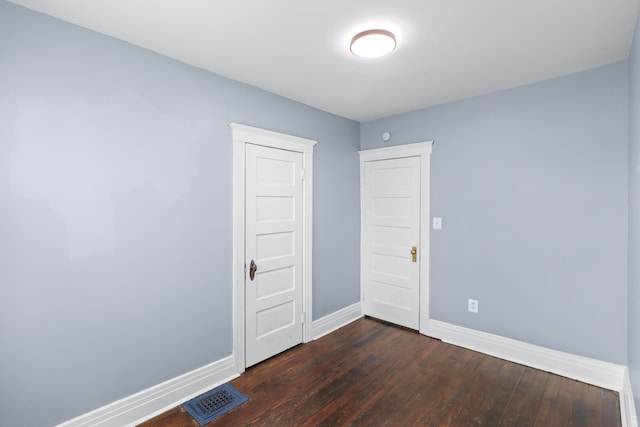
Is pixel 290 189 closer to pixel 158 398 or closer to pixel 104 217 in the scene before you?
pixel 104 217

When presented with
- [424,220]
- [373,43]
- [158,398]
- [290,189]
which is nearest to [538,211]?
[424,220]

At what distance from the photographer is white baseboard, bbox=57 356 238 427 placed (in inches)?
75.9

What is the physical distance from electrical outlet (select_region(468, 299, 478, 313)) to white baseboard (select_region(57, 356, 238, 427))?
7.71ft

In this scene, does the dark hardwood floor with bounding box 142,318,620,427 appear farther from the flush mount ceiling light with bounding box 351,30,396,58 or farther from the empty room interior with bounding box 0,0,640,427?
the flush mount ceiling light with bounding box 351,30,396,58

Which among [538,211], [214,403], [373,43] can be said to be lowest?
[214,403]

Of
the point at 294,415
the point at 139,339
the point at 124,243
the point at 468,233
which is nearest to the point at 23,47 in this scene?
the point at 124,243

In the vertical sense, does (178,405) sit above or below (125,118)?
below

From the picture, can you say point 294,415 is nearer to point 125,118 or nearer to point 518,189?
point 125,118

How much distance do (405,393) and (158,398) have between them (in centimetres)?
183

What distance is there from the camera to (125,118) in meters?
2.05

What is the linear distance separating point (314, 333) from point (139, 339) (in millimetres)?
1789

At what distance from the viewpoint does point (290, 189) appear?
3131 mm

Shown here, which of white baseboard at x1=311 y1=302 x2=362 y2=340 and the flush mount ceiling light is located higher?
the flush mount ceiling light

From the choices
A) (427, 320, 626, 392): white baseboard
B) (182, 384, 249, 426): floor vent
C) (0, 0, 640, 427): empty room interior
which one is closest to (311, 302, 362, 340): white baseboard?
(0, 0, 640, 427): empty room interior
